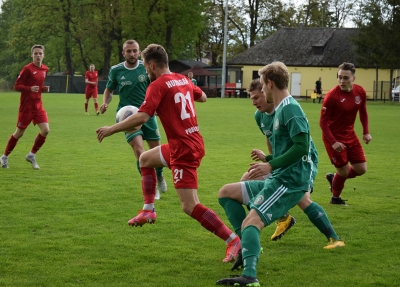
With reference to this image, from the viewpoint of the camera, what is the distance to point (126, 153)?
47.0 feet

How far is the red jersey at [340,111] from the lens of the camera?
8586 millimetres

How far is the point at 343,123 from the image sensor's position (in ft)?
28.7

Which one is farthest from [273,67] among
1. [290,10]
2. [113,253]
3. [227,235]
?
[290,10]

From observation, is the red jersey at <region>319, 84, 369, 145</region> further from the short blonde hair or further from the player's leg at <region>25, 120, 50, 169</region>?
the player's leg at <region>25, 120, 50, 169</region>

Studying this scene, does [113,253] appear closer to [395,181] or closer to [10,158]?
[395,181]

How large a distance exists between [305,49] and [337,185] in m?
57.3

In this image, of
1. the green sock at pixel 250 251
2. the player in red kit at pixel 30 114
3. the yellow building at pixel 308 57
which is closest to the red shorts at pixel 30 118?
the player in red kit at pixel 30 114

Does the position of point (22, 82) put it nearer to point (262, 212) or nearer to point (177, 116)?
point (177, 116)

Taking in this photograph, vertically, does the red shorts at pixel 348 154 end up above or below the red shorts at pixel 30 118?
below

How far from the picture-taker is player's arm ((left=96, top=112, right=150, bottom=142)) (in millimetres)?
5406

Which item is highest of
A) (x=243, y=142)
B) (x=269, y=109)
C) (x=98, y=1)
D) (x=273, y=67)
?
(x=98, y=1)

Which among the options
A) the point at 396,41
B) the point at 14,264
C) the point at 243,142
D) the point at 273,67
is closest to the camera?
the point at 273,67

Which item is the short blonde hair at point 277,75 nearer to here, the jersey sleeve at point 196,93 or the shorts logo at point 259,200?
the shorts logo at point 259,200

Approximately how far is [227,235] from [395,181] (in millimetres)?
6047
